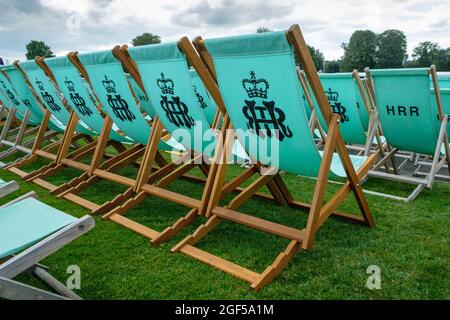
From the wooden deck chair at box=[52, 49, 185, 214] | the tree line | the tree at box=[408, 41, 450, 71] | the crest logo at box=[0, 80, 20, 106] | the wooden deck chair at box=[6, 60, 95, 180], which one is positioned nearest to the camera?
the wooden deck chair at box=[52, 49, 185, 214]

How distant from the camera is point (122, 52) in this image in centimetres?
287

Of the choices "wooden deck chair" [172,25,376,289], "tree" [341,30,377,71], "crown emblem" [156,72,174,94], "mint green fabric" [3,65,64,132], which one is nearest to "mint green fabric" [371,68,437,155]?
"wooden deck chair" [172,25,376,289]

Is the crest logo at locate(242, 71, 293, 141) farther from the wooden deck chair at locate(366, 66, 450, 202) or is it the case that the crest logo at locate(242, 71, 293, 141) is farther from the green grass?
the wooden deck chair at locate(366, 66, 450, 202)

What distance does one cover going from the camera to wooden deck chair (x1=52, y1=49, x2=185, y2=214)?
302 cm

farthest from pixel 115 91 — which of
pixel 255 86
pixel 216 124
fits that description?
pixel 255 86

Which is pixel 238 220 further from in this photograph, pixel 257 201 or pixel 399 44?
pixel 399 44

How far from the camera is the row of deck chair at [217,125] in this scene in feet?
6.63

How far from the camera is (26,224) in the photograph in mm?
1872

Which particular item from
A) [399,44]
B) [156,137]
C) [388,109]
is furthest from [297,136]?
[399,44]

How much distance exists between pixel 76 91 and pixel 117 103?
2.00 feet

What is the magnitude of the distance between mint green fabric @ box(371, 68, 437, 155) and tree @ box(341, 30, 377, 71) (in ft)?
197

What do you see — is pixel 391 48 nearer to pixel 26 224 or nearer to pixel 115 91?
pixel 115 91

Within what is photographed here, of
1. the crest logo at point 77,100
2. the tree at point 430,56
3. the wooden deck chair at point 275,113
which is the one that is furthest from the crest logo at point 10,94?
the tree at point 430,56

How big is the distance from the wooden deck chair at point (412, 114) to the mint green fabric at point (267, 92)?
1473 mm
